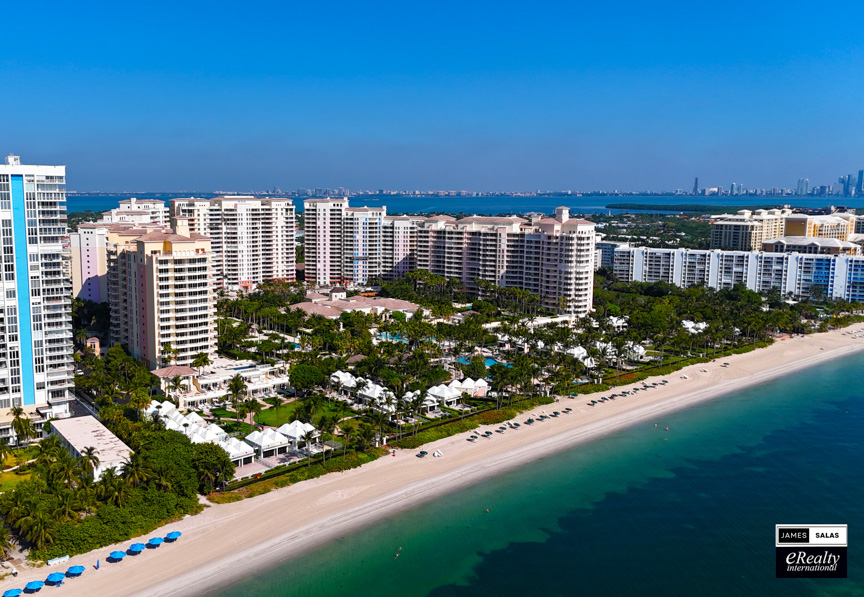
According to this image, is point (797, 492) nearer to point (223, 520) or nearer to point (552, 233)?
point (223, 520)

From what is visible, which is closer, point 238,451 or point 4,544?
point 4,544

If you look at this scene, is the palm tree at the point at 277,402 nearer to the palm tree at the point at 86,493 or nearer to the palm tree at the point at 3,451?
the palm tree at the point at 3,451

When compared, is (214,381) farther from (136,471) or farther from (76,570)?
(76,570)

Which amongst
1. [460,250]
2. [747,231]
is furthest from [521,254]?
[747,231]

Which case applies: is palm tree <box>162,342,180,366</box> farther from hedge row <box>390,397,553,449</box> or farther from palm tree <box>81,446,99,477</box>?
hedge row <box>390,397,553,449</box>

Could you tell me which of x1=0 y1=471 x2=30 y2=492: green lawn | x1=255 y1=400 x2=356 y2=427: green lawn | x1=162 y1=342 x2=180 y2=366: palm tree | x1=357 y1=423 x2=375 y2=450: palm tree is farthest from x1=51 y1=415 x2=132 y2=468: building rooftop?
x1=357 y1=423 x2=375 y2=450: palm tree

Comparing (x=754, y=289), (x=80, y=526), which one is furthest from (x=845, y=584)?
(x=754, y=289)
